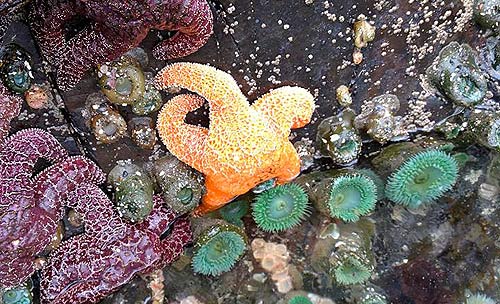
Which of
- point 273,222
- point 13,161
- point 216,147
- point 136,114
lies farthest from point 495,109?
point 13,161

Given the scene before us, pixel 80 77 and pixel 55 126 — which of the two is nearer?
pixel 80 77

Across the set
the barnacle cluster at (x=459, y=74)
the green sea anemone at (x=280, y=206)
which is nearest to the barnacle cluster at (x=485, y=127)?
the barnacle cluster at (x=459, y=74)

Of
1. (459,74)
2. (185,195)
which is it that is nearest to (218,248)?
(185,195)

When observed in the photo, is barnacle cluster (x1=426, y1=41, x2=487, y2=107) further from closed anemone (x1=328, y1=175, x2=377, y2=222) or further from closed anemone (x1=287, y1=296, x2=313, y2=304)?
closed anemone (x1=287, y1=296, x2=313, y2=304)

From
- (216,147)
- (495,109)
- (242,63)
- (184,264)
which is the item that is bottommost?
(184,264)

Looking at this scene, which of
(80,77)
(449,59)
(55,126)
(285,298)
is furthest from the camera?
(285,298)

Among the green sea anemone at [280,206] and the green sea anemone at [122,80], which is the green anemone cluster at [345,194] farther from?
the green sea anemone at [122,80]

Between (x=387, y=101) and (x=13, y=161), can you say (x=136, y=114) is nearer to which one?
(x=13, y=161)
